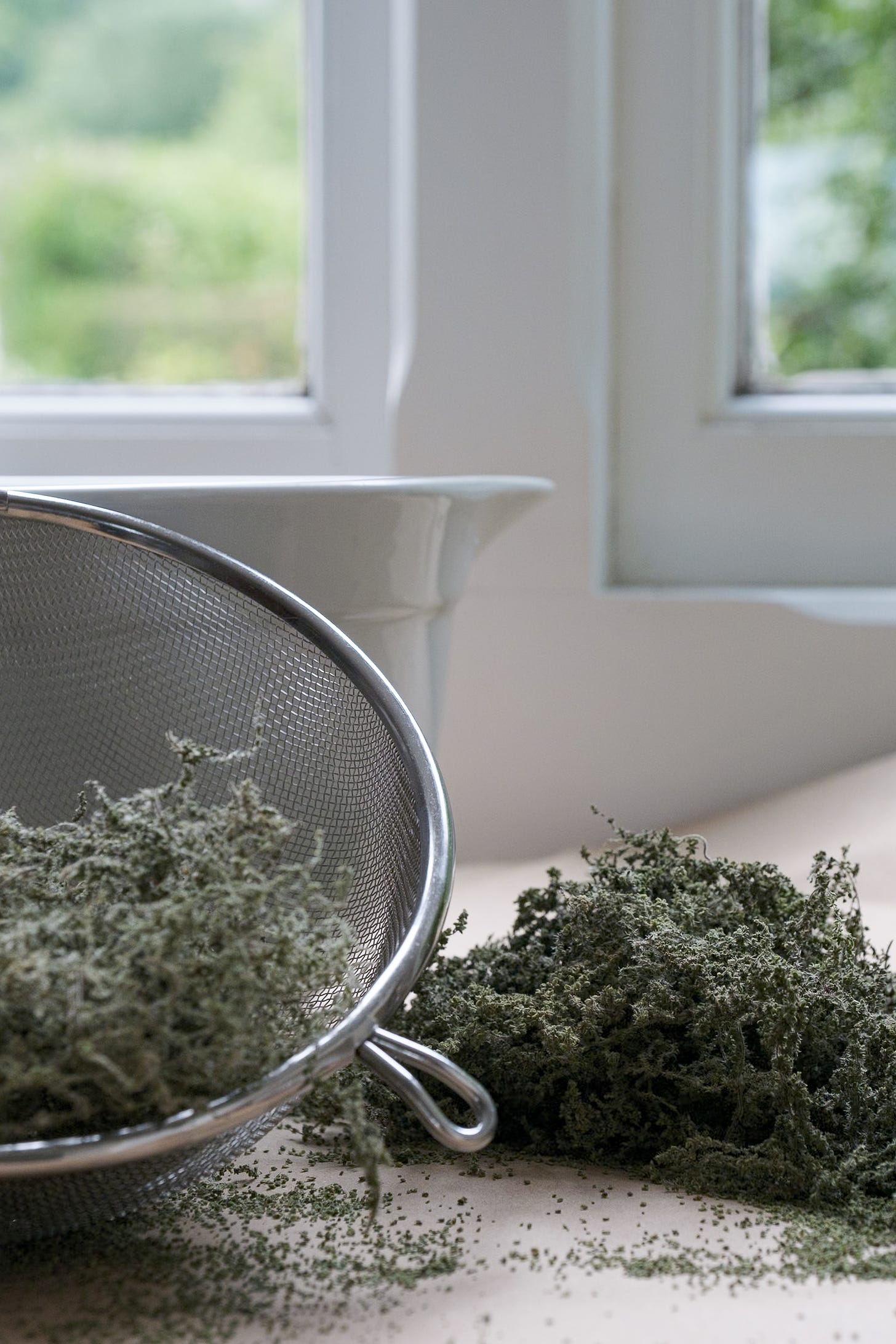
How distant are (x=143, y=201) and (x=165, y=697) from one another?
3.24ft

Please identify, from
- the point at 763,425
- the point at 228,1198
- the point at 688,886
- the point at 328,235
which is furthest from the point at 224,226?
the point at 228,1198

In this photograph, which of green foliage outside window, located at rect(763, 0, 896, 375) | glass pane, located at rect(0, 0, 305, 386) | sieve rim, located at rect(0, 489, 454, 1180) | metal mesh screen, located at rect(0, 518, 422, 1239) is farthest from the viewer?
glass pane, located at rect(0, 0, 305, 386)

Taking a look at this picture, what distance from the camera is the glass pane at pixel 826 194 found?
1375mm

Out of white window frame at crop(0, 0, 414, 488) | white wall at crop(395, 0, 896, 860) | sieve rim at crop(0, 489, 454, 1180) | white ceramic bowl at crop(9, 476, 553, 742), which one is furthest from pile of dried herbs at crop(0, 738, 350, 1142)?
white window frame at crop(0, 0, 414, 488)

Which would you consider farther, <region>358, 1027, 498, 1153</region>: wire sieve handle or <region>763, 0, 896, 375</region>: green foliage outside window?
<region>763, 0, 896, 375</region>: green foliage outside window

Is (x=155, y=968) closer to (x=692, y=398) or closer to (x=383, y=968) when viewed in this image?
(x=383, y=968)

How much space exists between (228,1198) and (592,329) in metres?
0.93

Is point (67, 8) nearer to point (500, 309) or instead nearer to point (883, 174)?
point (500, 309)

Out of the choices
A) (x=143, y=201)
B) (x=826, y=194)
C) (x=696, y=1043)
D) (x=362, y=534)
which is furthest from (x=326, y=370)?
(x=696, y=1043)

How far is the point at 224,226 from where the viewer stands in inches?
60.2

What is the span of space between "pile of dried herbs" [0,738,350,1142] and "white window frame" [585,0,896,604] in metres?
0.82

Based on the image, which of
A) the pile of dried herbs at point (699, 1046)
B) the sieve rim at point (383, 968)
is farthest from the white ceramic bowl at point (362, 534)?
the pile of dried herbs at point (699, 1046)

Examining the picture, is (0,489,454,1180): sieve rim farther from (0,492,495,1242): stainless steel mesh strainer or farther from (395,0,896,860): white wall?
(395,0,896,860): white wall

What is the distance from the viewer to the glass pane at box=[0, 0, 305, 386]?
149cm
